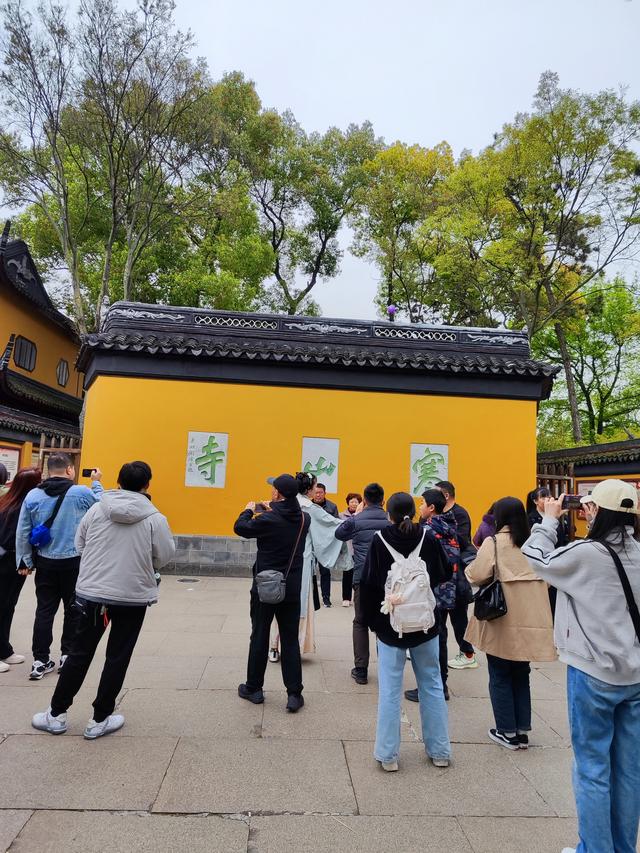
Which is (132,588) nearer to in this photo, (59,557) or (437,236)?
(59,557)

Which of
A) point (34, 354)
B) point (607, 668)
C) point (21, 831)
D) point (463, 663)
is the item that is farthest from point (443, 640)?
point (34, 354)

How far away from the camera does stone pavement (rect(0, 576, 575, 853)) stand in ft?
8.30

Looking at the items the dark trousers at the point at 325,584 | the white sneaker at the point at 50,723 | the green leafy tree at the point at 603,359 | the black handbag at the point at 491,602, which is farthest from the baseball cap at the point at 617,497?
the green leafy tree at the point at 603,359

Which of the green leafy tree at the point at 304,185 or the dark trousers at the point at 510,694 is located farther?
the green leafy tree at the point at 304,185

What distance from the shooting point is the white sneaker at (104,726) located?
3413 mm

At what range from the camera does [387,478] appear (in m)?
10.3

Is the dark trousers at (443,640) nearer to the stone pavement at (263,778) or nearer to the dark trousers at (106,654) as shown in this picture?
the stone pavement at (263,778)

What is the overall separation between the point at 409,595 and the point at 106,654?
1943 millimetres

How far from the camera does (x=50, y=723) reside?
11.4 ft

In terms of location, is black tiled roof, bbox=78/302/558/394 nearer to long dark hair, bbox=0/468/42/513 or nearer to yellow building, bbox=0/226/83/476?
yellow building, bbox=0/226/83/476

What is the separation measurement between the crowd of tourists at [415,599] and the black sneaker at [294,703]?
0.02m

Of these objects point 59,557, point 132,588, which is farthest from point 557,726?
point 59,557

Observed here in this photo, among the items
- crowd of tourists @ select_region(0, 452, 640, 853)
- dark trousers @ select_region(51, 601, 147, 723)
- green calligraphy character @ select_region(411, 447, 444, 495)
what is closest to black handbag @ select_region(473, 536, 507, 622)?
crowd of tourists @ select_region(0, 452, 640, 853)

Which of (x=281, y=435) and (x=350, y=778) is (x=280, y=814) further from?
(x=281, y=435)
